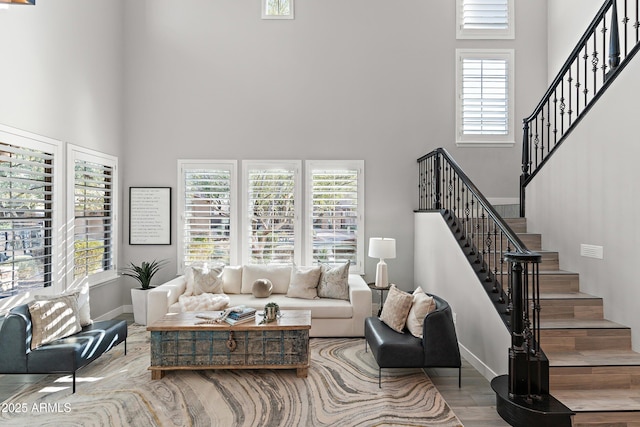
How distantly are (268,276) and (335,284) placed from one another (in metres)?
1.02

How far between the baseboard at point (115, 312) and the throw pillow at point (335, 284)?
3226 millimetres

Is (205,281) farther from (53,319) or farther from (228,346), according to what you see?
(53,319)

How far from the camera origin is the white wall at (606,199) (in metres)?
3.61

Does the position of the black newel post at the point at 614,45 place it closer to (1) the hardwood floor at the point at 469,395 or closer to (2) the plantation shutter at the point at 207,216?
(1) the hardwood floor at the point at 469,395

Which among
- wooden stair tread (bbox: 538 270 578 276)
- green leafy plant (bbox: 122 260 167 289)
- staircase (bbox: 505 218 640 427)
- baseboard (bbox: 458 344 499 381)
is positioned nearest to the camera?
staircase (bbox: 505 218 640 427)

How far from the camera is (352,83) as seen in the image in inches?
256

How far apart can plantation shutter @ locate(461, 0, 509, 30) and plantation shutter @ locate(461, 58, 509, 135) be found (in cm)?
54

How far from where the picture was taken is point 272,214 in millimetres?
6457

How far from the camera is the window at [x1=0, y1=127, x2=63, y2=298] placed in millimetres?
4020

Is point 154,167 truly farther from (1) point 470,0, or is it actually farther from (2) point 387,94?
(1) point 470,0

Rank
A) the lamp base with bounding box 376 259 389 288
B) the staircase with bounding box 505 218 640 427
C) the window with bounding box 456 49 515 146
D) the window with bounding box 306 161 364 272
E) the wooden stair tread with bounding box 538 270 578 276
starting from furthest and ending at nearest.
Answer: the window with bounding box 456 49 515 146 → the window with bounding box 306 161 364 272 → the lamp base with bounding box 376 259 389 288 → the wooden stair tread with bounding box 538 270 578 276 → the staircase with bounding box 505 218 640 427

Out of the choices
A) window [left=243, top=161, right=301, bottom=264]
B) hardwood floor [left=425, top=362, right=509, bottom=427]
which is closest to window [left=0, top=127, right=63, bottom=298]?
window [left=243, top=161, right=301, bottom=264]

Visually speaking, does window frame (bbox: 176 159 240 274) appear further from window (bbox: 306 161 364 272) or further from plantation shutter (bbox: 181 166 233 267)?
window (bbox: 306 161 364 272)

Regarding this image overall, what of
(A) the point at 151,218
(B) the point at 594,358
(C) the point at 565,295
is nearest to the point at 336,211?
(A) the point at 151,218
